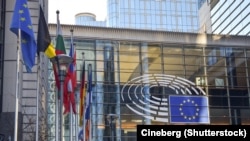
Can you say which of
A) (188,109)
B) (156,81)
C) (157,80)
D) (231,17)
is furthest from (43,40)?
(231,17)

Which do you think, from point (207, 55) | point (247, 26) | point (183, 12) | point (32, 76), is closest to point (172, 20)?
point (183, 12)

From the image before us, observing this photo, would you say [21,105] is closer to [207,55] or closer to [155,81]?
[155,81]

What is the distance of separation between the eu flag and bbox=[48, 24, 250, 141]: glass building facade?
337 millimetres

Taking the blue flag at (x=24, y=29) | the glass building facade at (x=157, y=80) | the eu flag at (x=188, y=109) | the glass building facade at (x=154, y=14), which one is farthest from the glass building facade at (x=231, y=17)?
the blue flag at (x=24, y=29)

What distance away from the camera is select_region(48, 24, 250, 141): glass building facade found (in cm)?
4803

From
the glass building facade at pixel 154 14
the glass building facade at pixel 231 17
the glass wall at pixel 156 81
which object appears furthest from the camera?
the glass building facade at pixel 154 14

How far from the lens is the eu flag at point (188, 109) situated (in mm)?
48750

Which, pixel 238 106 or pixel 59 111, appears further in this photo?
pixel 238 106

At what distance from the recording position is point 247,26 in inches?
2840

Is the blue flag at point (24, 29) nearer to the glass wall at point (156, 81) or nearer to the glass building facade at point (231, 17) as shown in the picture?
the glass wall at point (156, 81)

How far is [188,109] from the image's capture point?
1940 inches

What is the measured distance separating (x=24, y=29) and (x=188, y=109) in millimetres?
34110

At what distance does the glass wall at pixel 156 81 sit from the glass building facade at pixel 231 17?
2019 centimetres

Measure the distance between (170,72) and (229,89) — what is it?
6.43 m
